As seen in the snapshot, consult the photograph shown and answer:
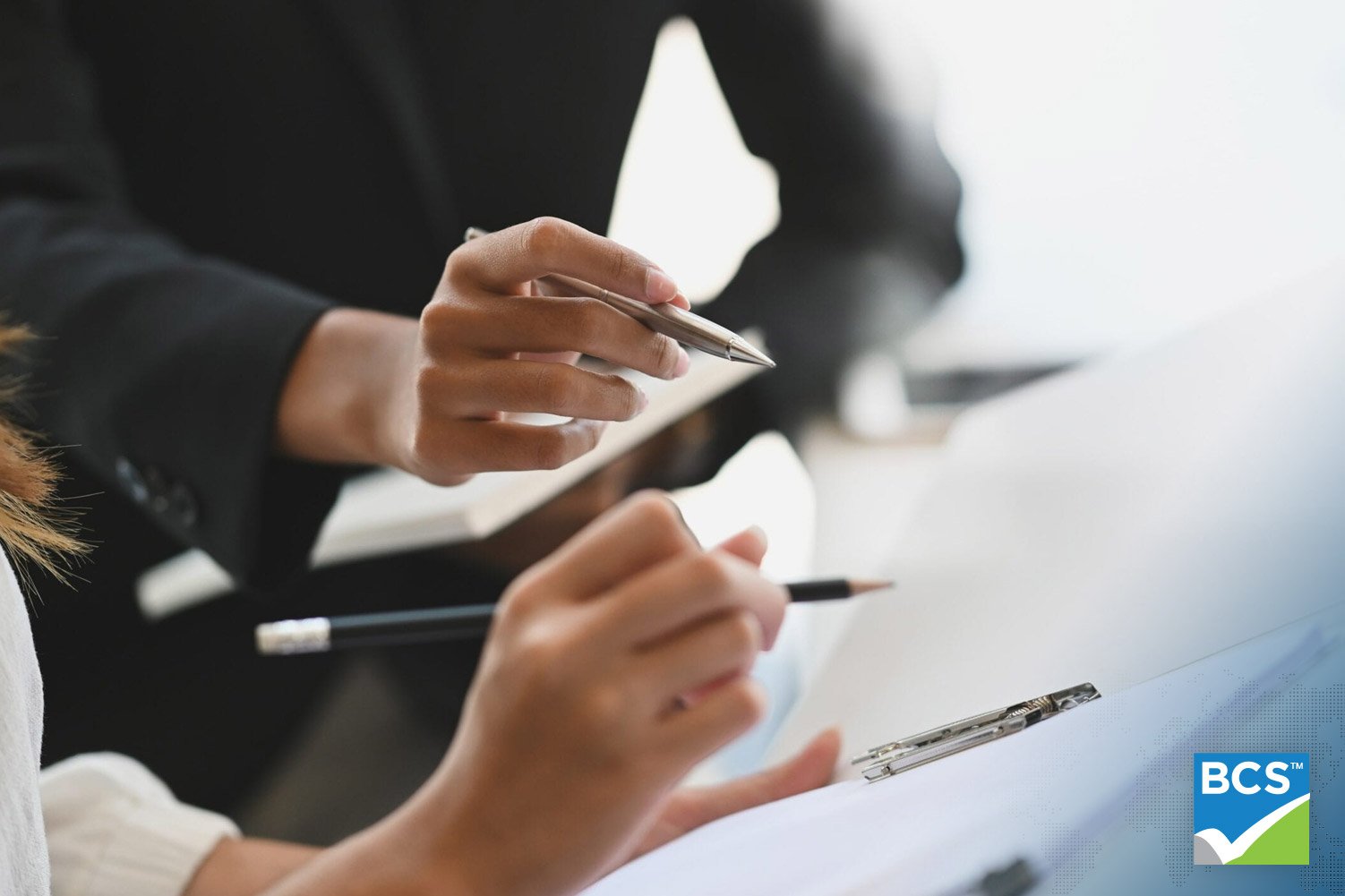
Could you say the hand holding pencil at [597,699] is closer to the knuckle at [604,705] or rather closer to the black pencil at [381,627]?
the knuckle at [604,705]

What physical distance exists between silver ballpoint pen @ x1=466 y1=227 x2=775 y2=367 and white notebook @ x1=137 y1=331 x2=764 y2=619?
0.04m

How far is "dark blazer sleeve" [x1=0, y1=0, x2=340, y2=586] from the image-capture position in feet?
1.00

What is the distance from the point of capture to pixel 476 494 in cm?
30

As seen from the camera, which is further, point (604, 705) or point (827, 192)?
point (827, 192)

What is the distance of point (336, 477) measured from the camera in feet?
1.02

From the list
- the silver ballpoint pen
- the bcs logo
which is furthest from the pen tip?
the bcs logo

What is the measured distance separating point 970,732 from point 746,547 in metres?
0.06

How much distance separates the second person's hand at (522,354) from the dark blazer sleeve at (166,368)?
77 mm

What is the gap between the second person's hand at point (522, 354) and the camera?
0.64 feet

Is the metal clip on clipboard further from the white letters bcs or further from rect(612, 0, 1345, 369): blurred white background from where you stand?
rect(612, 0, 1345, 369): blurred white background

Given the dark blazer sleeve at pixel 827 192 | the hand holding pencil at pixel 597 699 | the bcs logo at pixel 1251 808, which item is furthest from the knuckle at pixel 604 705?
the dark blazer sleeve at pixel 827 192

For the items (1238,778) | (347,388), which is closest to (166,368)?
(347,388)

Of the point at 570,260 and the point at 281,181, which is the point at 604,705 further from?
the point at 281,181

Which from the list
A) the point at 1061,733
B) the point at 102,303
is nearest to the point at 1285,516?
the point at 1061,733
